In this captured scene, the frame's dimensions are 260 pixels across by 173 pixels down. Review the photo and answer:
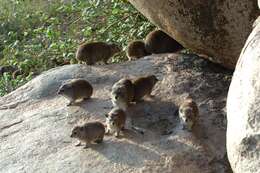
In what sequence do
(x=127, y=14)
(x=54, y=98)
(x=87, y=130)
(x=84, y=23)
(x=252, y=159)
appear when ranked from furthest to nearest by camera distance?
1. (x=84, y=23)
2. (x=127, y=14)
3. (x=54, y=98)
4. (x=87, y=130)
5. (x=252, y=159)

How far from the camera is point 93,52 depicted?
847cm

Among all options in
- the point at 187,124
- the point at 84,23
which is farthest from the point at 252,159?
the point at 84,23

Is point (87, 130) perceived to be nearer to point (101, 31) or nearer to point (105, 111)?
point (105, 111)

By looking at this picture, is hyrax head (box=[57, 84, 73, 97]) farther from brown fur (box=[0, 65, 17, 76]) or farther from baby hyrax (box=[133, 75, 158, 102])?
brown fur (box=[0, 65, 17, 76])

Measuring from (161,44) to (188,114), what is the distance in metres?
2.43

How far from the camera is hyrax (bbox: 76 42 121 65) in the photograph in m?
8.44

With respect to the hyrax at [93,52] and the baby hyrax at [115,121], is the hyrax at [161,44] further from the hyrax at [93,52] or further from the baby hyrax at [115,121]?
the baby hyrax at [115,121]

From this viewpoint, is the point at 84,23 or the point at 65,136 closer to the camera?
the point at 65,136

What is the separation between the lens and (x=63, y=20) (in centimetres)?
1241

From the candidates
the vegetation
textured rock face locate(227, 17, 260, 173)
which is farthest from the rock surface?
the vegetation

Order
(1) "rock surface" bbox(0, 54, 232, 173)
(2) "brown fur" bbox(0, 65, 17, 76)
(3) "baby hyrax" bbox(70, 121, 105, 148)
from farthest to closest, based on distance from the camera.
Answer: (2) "brown fur" bbox(0, 65, 17, 76), (3) "baby hyrax" bbox(70, 121, 105, 148), (1) "rock surface" bbox(0, 54, 232, 173)

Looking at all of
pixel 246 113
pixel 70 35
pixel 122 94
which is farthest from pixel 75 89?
pixel 70 35

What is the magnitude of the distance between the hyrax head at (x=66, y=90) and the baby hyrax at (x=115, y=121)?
2.54 ft

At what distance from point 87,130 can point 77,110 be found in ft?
2.57
